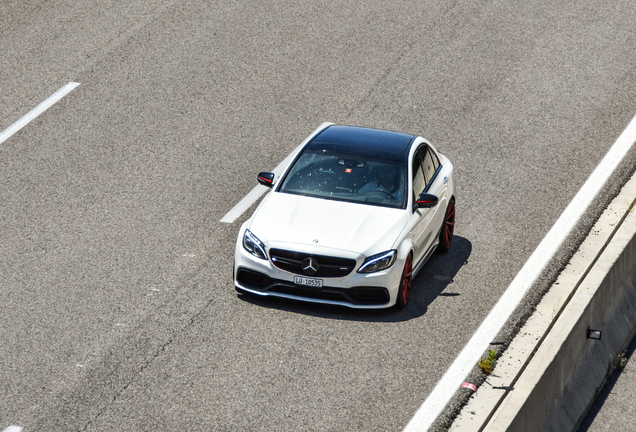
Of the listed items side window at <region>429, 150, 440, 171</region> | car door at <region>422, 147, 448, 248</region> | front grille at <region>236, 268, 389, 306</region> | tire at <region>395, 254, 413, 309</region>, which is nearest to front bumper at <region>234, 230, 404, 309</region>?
front grille at <region>236, 268, 389, 306</region>

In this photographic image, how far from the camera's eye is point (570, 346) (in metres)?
8.69

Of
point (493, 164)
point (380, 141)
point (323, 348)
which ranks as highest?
point (380, 141)

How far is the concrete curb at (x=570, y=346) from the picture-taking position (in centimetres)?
773

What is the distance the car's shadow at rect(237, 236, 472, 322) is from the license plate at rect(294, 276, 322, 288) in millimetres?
349

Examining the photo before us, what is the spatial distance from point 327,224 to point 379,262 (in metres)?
0.71

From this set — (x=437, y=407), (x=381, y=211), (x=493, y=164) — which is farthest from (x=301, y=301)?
(x=493, y=164)

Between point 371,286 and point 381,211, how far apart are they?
3.19 feet

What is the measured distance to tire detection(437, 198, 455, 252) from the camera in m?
10.7

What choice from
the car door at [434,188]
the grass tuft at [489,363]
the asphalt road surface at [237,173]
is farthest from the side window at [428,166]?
the grass tuft at [489,363]

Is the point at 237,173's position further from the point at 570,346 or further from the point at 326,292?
the point at 570,346

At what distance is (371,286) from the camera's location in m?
9.17

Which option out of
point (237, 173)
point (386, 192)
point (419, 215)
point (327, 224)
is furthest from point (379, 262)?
point (237, 173)

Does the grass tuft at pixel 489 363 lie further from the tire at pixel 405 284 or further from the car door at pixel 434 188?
the car door at pixel 434 188

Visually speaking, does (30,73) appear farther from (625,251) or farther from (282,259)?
(625,251)
